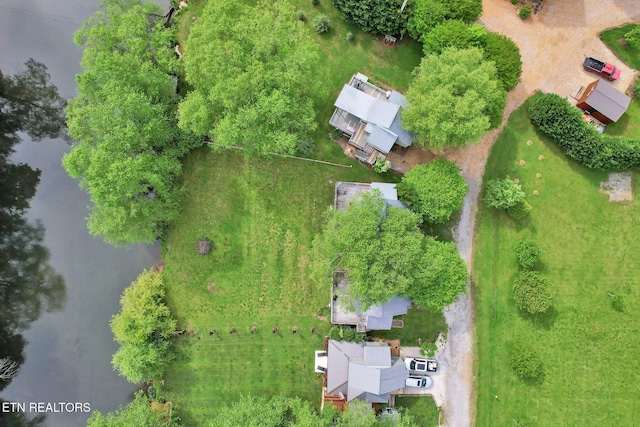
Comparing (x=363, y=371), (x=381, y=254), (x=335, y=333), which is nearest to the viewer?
(x=381, y=254)

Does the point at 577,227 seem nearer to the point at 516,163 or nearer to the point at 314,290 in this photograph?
the point at 516,163

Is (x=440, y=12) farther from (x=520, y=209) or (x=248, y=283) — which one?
(x=248, y=283)

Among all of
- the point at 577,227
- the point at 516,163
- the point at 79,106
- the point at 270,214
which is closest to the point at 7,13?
the point at 79,106

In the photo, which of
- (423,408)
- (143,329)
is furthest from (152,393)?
(423,408)

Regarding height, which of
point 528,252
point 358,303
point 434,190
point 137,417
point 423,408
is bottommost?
point 137,417

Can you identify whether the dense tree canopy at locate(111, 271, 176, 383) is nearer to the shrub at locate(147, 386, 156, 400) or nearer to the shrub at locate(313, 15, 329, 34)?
the shrub at locate(147, 386, 156, 400)

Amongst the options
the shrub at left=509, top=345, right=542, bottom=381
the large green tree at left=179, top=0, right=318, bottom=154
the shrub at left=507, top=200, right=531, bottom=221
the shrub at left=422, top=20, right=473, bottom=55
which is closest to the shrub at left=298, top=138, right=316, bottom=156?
the large green tree at left=179, top=0, right=318, bottom=154

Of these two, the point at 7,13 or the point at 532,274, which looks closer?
the point at 532,274
